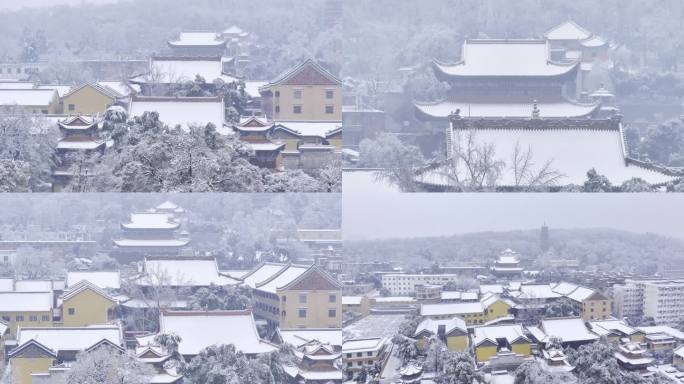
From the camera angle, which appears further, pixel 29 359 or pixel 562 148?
pixel 562 148

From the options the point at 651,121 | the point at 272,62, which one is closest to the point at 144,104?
the point at 272,62

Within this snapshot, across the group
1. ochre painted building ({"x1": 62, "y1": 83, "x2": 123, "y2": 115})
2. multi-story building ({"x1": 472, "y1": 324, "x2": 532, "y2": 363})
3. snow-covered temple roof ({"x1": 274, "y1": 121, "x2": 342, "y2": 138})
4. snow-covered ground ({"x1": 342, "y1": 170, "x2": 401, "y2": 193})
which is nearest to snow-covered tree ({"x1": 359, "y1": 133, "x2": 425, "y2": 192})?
snow-covered ground ({"x1": 342, "y1": 170, "x2": 401, "y2": 193})

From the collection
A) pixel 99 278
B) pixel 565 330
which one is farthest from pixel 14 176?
pixel 565 330

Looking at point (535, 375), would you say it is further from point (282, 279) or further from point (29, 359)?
point (29, 359)

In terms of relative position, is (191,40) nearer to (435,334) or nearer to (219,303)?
(219,303)

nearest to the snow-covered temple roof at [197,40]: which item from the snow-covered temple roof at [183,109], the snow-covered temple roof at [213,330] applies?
the snow-covered temple roof at [183,109]

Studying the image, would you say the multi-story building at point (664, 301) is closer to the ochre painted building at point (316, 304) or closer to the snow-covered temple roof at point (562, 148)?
the snow-covered temple roof at point (562, 148)
